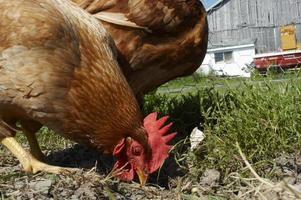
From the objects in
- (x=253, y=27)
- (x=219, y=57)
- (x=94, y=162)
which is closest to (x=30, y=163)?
(x=94, y=162)

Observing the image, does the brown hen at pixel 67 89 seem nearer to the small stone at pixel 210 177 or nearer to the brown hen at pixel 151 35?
the small stone at pixel 210 177

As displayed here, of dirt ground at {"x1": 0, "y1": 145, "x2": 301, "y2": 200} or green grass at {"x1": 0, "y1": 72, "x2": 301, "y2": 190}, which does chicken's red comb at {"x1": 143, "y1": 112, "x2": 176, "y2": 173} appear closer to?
dirt ground at {"x1": 0, "y1": 145, "x2": 301, "y2": 200}

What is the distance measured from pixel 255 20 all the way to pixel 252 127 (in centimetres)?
2422

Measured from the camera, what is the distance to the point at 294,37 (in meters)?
22.8

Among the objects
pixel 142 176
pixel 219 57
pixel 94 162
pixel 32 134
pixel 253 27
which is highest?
pixel 32 134

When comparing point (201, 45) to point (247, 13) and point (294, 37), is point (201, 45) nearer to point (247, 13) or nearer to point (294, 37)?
point (294, 37)

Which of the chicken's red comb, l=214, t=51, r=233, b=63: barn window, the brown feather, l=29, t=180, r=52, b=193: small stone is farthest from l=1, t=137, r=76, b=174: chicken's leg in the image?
l=214, t=51, r=233, b=63: barn window

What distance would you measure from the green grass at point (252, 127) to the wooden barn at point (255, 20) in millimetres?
19928

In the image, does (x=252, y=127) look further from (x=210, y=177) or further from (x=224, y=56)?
(x=224, y=56)

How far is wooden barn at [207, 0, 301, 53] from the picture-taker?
2330cm

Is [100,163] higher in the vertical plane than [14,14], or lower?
lower

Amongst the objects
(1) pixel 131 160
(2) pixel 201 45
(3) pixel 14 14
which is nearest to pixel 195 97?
(2) pixel 201 45

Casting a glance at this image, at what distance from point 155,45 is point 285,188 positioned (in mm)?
2076

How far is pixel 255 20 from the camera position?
26156 millimetres
